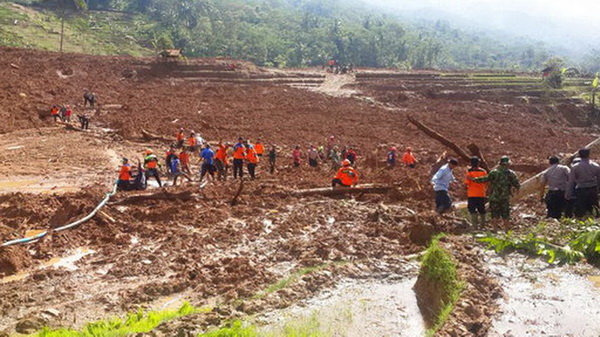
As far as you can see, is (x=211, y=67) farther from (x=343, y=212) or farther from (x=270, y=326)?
(x=270, y=326)

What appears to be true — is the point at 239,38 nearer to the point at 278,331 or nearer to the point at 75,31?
the point at 75,31

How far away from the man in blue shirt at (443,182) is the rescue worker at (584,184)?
6.71ft

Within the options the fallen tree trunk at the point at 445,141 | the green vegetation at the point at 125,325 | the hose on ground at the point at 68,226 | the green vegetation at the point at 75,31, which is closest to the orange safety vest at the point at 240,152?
the hose on ground at the point at 68,226

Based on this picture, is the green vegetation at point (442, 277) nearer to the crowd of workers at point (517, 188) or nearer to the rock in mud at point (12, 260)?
the crowd of workers at point (517, 188)

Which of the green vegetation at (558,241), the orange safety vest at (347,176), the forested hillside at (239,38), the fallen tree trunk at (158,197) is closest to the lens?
the green vegetation at (558,241)

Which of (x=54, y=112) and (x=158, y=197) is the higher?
(x=54, y=112)

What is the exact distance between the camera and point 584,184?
834cm

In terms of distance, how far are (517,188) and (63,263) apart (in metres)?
7.63

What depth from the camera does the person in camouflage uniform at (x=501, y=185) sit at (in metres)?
7.89

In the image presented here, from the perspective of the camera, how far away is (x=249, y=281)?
6848mm

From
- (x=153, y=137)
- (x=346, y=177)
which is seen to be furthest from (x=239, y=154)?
(x=153, y=137)

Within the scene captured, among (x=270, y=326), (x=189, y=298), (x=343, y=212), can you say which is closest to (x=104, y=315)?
(x=189, y=298)

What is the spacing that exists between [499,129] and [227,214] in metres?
26.6

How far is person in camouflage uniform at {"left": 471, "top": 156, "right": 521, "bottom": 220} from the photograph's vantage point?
789cm
